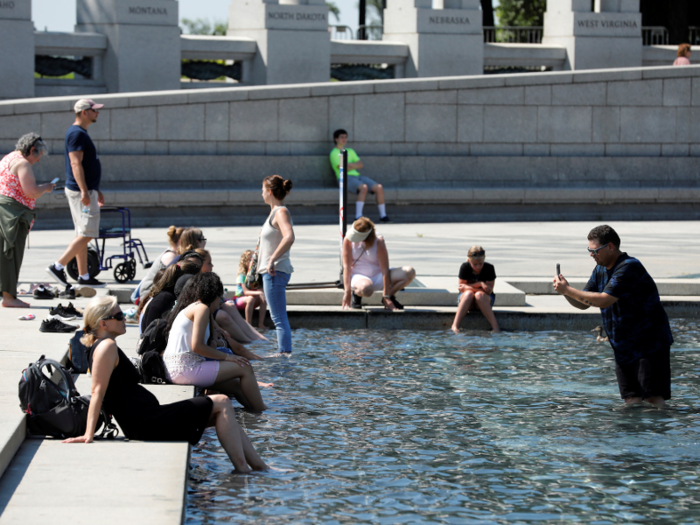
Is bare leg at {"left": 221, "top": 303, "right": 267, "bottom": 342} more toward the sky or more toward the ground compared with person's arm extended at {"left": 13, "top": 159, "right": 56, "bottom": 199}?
more toward the ground

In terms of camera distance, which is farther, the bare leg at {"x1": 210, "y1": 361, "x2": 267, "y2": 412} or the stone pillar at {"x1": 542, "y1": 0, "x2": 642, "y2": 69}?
the stone pillar at {"x1": 542, "y1": 0, "x2": 642, "y2": 69}

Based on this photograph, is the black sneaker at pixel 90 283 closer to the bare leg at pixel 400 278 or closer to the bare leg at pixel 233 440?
the bare leg at pixel 400 278

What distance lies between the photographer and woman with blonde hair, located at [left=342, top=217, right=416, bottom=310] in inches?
428

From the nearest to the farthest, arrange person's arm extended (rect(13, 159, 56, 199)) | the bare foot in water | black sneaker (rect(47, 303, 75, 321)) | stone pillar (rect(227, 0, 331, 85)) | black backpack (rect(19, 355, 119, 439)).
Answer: black backpack (rect(19, 355, 119, 439)) → black sneaker (rect(47, 303, 75, 321)) → person's arm extended (rect(13, 159, 56, 199)) → the bare foot in water → stone pillar (rect(227, 0, 331, 85))

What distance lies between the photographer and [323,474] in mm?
5949

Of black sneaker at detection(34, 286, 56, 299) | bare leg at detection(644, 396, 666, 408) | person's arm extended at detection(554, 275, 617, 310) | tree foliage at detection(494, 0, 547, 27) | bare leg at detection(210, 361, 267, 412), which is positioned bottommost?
bare leg at detection(644, 396, 666, 408)

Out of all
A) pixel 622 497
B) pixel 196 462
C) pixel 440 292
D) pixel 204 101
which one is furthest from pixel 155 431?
pixel 204 101

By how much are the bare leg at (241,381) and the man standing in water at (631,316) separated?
7.60 ft

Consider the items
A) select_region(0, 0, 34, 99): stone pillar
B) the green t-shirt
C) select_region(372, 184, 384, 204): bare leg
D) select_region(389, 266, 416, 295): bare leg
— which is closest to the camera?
select_region(389, 266, 416, 295): bare leg

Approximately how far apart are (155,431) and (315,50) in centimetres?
1828

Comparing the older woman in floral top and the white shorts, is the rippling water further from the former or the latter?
the older woman in floral top

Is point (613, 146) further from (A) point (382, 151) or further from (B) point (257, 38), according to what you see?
(B) point (257, 38)

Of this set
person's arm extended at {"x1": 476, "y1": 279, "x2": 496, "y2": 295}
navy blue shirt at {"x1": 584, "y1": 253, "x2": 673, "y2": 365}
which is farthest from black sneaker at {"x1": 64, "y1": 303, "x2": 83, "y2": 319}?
navy blue shirt at {"x1": 584, "y1": 253, "x2": 673, "y2": 365}

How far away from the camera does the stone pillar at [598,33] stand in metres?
25.1
